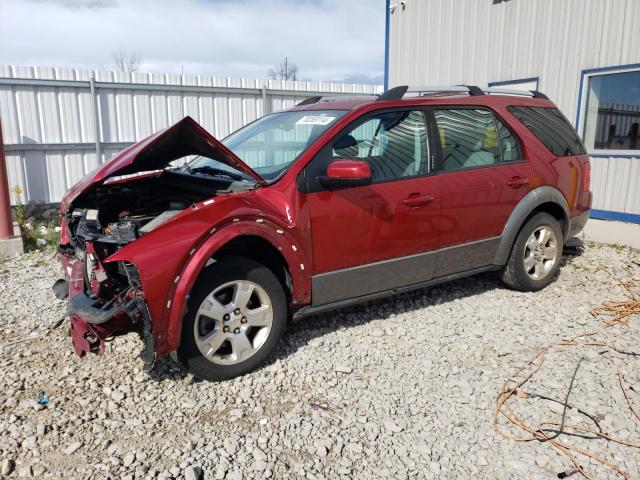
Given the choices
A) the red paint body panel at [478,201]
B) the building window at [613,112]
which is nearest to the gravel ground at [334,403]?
the red paint body panel at [478,201]

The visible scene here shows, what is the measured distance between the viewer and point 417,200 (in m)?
4.09

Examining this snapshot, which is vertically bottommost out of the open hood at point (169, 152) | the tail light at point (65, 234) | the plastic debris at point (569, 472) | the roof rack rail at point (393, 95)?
the plastic debris at point (569, 472)

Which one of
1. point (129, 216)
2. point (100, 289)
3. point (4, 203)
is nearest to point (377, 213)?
point (129, 216)

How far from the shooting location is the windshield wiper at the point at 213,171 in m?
3.91

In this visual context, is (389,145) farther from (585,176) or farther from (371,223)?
(585,176)

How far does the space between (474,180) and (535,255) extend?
1.20 metres

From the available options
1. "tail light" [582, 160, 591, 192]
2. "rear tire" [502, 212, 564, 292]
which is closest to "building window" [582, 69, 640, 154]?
"tail light" [582, 160, 591, 192]

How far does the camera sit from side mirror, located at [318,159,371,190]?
350cm

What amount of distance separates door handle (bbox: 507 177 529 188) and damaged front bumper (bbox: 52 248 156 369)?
3298 mm

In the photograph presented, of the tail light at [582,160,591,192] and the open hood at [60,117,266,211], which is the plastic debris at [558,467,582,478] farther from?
the tail light at [582,160,591,192]

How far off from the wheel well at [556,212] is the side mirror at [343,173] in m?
2.21

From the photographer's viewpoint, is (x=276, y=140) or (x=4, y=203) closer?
(x=276, y=140)

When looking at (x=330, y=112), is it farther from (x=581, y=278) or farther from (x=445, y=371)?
(x=581, y=278)

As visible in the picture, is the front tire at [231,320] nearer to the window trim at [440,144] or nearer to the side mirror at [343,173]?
the side mirror at [343,173]
